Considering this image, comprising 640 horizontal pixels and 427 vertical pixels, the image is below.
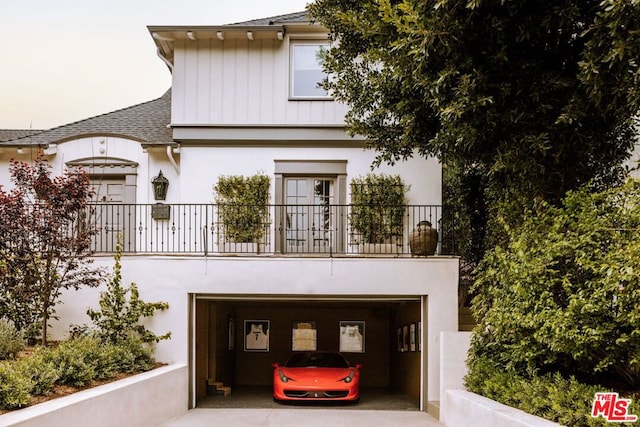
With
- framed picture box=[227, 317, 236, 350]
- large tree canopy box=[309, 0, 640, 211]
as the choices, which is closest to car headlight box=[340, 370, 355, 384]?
framed picture box=[227, 317, 236, 350]

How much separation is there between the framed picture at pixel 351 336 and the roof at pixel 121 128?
25.9ft

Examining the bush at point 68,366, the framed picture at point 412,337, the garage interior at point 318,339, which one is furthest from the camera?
the garage interior at point 318,339

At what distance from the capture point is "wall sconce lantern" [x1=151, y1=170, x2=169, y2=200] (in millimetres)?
14344

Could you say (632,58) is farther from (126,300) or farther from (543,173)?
(126,300)

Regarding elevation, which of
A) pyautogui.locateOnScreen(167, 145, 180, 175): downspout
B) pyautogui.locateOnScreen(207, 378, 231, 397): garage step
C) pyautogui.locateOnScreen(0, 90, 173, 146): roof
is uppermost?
pyautogui.locateOnScreen(0, 90, 173, 146): roof

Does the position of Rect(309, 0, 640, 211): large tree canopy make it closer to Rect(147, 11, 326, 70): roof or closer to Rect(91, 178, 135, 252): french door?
Rect(147, 11, 326, 70): roof

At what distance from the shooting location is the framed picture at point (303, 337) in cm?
1950

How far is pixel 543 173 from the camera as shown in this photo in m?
8.97

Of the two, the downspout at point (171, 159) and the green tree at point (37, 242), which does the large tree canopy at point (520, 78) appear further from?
the downspout at point (171, 159)

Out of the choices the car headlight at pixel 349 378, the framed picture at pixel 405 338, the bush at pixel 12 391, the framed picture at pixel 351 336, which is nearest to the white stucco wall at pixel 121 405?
the bush at pixel 12 391

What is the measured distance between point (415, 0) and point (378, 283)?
20.5 ft

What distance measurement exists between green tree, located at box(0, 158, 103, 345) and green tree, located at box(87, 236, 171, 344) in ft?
1.93

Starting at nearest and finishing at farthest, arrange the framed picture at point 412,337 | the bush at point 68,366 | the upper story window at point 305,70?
the bush at point 68,366 → the upper story window at point 305,70 → the framed picture at point 412,337

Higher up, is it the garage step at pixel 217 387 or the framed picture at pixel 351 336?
the framed picture at pixel 351 336
